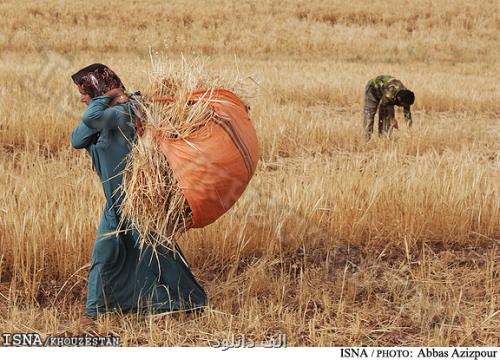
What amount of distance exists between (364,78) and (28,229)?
986 centimetres

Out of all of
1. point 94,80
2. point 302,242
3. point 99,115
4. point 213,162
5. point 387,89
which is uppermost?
point 94,80

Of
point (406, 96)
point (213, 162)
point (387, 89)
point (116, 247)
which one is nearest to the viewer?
point (213, 162)

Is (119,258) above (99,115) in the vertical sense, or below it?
below

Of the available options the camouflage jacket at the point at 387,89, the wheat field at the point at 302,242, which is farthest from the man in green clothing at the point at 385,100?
the wheat field at the point at 302,242

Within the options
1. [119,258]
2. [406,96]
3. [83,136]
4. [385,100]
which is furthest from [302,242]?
[385,100]

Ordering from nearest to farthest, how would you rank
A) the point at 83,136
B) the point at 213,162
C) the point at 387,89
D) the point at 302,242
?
the point at 213,162
the point at 83,136
the point at 302,242
the point at 387,89

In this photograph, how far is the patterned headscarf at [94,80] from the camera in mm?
3027

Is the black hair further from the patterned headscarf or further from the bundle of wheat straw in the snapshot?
the patterned headscarf

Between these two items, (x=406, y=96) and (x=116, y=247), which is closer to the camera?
(x=116, y=247)

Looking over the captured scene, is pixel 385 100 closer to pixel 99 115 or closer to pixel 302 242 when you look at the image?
pixel 302 242

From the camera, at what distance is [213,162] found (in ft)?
9.43

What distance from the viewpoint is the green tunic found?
3.01 meters

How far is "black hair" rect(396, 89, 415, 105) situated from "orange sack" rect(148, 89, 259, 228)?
4.13m

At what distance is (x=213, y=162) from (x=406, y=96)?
4352 millimetres
